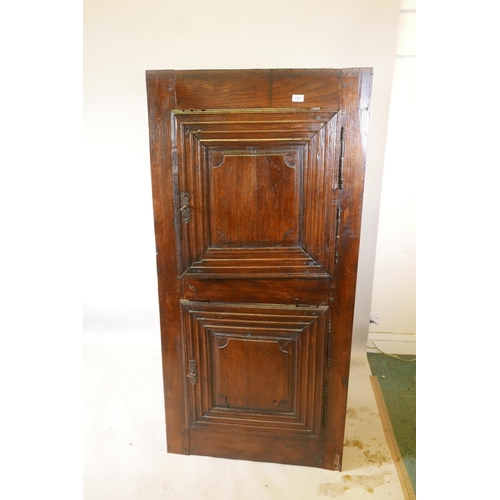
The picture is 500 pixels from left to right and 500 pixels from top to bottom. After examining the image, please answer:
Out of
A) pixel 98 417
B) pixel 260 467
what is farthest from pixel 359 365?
pixel 98 417


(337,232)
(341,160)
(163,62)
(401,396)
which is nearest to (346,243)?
(337,232)

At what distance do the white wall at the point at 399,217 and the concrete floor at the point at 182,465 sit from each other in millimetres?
507

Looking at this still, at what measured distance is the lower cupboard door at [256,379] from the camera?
1.54 meters

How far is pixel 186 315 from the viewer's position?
1.57 m

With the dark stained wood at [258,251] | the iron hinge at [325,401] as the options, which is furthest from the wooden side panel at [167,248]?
the iron hinge at [325,401]

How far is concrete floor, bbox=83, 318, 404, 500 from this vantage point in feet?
5.25

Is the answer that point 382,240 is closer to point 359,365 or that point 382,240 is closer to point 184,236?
point 359,365

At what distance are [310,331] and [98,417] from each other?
1275 millimetres

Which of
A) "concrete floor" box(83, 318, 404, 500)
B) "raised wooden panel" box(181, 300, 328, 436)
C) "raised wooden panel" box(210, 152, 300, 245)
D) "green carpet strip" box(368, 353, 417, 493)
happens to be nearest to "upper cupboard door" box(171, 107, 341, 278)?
"raised wooden panel" box(210, 152, 300, 245)

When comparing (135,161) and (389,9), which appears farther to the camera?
(135,161)

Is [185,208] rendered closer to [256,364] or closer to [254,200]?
[254,200]

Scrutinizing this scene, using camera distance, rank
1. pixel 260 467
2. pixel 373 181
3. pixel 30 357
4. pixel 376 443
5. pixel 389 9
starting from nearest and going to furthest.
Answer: pixel 30 357, pixel 260 467, pixel 376 443, pixel 389 9, pixel 373 181

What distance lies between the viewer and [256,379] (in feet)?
5.28

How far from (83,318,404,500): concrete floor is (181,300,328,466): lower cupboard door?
82mm
